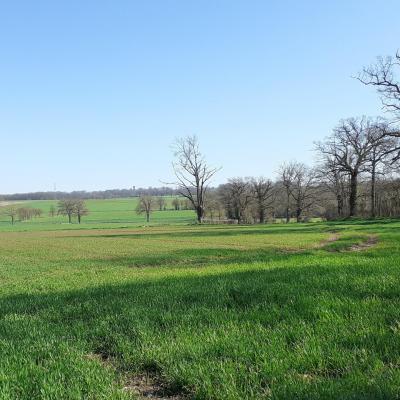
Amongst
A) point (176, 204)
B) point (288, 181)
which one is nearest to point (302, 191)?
point (288, 181)

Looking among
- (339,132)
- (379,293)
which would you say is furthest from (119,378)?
(339,132)

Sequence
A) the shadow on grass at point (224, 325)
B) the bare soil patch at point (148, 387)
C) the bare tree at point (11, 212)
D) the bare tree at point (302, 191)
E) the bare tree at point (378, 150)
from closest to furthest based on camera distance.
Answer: the bare soil patch at point (148, 387) → the shadow on grass at point (224, 325) → the bare tree at point (378, 150) → the bare tree at point (302, 191) → the bare tree at point (11, 212)

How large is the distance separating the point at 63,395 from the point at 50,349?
1.53 metres

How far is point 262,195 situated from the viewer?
108 metres

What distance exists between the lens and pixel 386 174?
75.8 m

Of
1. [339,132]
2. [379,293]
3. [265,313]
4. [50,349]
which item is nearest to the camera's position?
[50,349]

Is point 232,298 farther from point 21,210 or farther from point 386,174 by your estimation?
point 21,210

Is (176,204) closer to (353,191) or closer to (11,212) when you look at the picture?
(11,212)

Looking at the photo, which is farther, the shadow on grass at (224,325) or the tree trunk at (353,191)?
the tree trunk at (353,191)

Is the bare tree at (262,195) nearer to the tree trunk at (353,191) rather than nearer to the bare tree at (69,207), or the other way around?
the tree trunk at (353,191)

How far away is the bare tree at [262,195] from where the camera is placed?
10731cm

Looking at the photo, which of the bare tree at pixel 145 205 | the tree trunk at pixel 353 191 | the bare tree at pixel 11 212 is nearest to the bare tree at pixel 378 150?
the tree trunk at pixel 353 191

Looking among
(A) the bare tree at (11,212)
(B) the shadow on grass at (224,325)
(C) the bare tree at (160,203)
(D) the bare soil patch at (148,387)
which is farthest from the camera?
(C) the bare tree at (160,203)

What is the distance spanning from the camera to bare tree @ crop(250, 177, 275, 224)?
10731 cm
